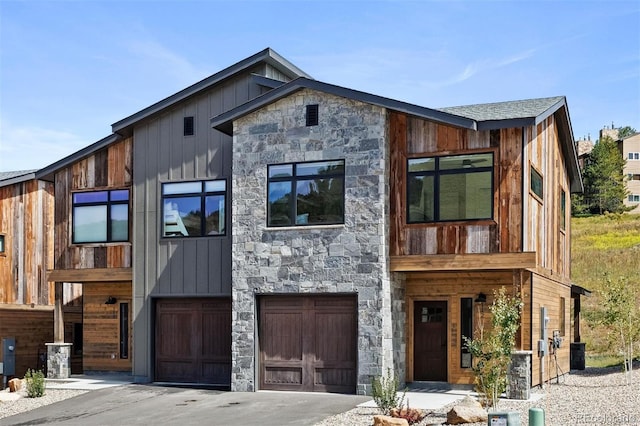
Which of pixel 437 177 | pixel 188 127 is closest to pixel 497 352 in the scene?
pixel 437 177

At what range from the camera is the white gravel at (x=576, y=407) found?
1345 cm

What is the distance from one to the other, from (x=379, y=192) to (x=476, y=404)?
5.16m

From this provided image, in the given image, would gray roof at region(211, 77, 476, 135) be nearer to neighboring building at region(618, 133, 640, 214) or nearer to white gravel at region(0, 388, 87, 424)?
white gravel at region(0, 388, 87, 424)

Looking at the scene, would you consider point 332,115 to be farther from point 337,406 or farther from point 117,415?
point 117,415

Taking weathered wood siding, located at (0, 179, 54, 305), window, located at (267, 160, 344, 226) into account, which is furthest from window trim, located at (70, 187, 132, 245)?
window, located at (267, 160, 344, 226)

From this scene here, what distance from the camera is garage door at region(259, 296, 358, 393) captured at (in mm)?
17672

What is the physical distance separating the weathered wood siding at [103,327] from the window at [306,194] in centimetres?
642

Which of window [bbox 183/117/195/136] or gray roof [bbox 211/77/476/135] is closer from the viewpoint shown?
gray roof [bbox 211/77/476/135]

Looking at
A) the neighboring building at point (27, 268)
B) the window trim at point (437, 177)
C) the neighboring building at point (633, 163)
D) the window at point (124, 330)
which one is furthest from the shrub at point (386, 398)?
the neighboring building at point (633, 163)

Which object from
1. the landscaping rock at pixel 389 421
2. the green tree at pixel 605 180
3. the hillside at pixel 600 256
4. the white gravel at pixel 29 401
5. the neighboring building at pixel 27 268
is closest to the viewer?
the landscaping rock at pixel 389 421

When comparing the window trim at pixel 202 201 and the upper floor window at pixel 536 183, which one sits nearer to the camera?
the upper floor window at pixel 536 183

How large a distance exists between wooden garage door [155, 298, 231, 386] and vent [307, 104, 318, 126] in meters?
5.00

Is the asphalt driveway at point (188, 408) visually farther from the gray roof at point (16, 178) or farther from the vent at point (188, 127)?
the gray roof at point (16, 178)

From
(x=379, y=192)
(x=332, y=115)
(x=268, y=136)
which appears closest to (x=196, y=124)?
Answer: (x=268, y=136)
